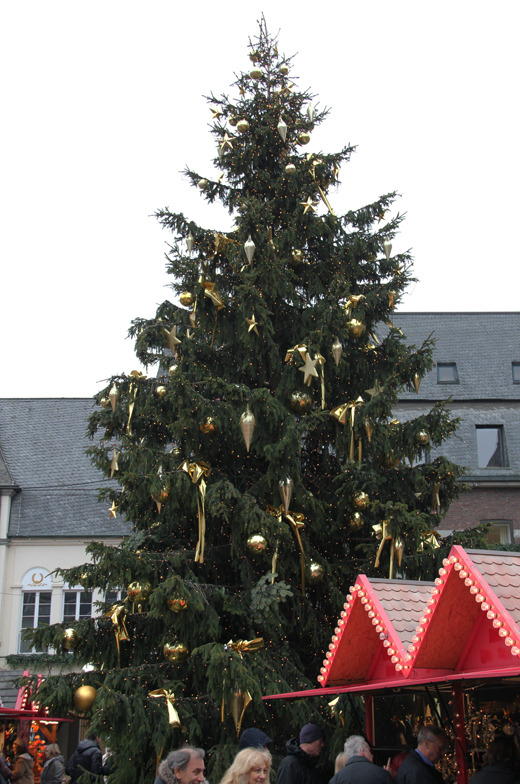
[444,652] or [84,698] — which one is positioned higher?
[444,652]

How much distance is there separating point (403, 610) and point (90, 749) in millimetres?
5603

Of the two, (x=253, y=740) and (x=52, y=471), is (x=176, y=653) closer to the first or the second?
(x=253, y=740)

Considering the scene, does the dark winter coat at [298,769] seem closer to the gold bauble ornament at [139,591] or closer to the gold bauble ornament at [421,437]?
the gold bauble ornament at [139,591]

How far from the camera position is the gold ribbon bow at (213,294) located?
11367 mm

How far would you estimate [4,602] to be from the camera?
21.7 m

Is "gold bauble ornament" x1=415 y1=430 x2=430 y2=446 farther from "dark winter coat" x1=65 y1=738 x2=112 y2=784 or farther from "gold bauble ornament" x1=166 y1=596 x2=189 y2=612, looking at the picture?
"dark winter coat" x1=65 y1=738 x2=112 y2=784

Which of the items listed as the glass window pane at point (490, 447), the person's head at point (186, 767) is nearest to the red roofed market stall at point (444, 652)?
the person's head at point (186, 767)

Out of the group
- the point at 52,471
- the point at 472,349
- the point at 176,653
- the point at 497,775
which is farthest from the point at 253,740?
the point at 52,471

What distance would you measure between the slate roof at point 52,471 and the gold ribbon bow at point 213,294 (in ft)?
36.5

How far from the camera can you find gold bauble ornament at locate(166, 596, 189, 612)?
8.74m

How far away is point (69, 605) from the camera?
22.4 metres

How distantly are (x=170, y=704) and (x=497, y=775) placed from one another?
4.25m

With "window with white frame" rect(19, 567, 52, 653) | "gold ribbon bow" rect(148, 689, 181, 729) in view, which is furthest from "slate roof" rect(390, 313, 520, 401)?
"gold ribbon bow" rect(148, 689, 181, 729)

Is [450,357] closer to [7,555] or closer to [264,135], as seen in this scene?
[264,135]
